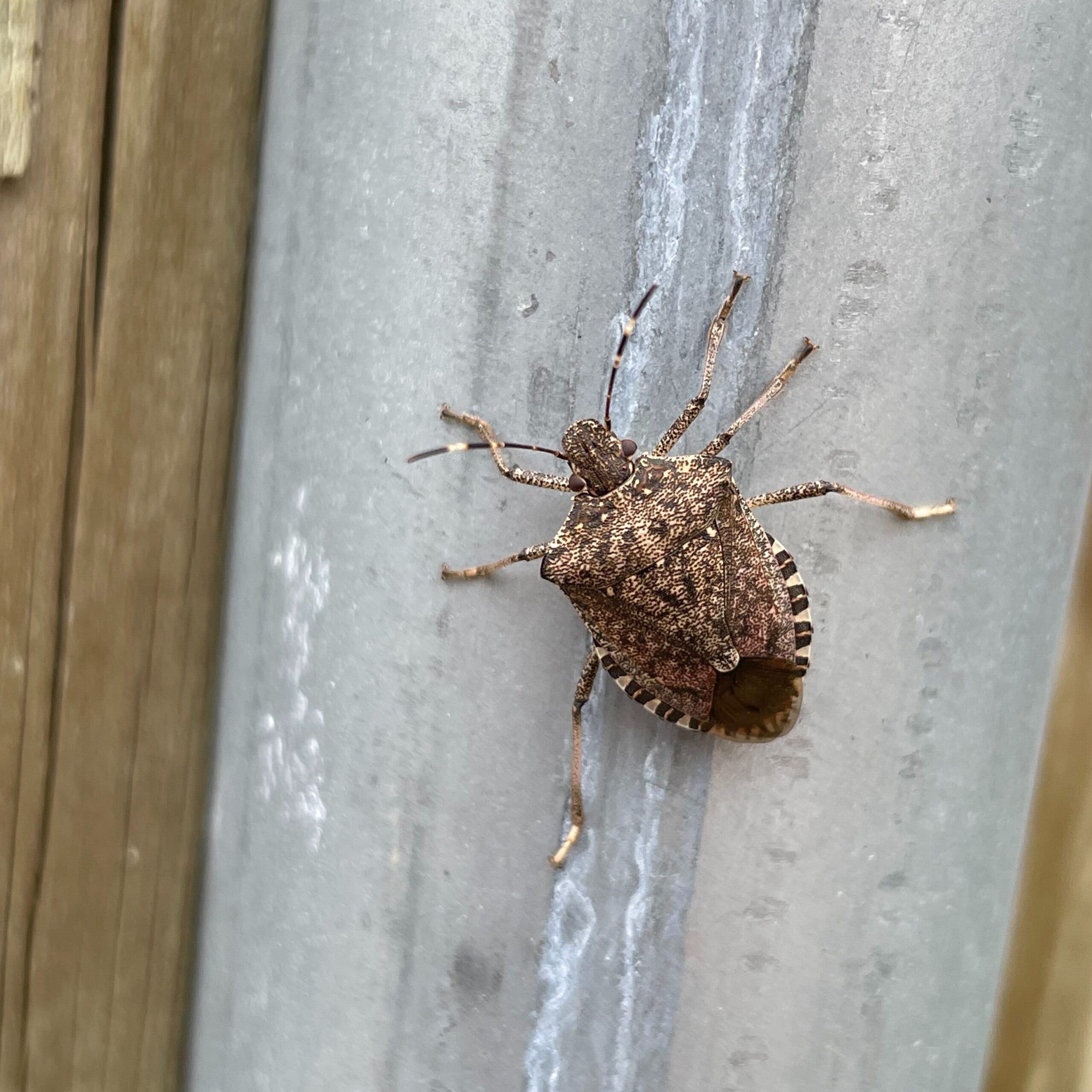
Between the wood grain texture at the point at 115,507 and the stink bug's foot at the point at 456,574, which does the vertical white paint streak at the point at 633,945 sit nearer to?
the stink bug's foot at the point at 456,574

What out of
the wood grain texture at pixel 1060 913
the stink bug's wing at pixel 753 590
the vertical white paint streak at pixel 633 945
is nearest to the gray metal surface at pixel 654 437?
the vertical white paint streak at pixel 633 945

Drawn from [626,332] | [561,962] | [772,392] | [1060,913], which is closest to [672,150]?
[626,332]

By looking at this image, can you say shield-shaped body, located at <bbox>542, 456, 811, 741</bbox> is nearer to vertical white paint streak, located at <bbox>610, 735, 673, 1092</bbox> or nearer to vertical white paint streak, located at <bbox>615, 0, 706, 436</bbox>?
vertical white paint streak, located at <bbox>610, 735, 673, 1092</bbox>

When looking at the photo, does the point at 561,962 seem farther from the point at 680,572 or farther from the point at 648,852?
the point at 680,572

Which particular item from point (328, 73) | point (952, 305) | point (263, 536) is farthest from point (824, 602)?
point (328, 73)

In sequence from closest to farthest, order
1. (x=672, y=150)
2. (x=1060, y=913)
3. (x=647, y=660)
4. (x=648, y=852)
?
1. (x=672, y=150)
2. (x=648, y=852)
3. (x=647, y=660)
4. (x=1060, y=913)

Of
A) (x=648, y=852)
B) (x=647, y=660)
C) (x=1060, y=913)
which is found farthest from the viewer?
(x=1060, y=913)
